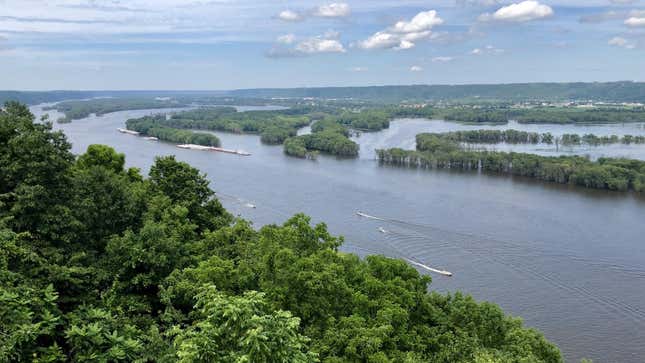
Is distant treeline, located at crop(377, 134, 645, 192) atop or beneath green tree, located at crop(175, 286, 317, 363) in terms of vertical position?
beneath

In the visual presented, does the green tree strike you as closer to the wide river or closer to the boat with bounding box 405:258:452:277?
the wide river

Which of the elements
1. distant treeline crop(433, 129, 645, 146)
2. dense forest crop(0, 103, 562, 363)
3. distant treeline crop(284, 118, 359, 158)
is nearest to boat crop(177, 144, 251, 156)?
distant treeline crop(284, 118, 359, 158)

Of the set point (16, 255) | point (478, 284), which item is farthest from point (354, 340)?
point (478, 284)

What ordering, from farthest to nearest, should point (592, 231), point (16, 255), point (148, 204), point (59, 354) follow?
1. point (592, 231)
2. point (148, 204)
3. point (16, 255)
4. point (59, 354)

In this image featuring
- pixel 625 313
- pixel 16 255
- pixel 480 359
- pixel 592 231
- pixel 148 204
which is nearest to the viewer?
pixel 480 359

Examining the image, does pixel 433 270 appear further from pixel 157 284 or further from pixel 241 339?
pixel 241 339

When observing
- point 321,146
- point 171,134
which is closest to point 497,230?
point 321,146

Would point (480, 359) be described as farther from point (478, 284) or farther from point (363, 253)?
point (363, 253)
